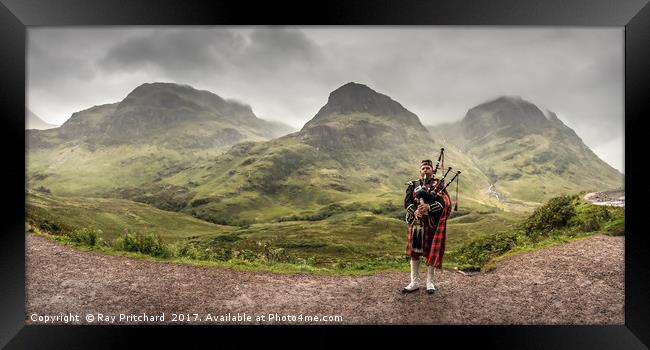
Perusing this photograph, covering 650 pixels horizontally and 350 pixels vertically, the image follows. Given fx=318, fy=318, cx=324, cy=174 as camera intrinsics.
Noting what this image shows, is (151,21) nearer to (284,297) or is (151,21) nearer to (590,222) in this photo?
(284,297)

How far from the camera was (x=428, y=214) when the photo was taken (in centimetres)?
668

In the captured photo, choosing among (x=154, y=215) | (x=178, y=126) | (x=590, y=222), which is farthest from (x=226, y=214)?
(x=590, y=222)

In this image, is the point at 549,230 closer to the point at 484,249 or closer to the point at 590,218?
the point at 590,218

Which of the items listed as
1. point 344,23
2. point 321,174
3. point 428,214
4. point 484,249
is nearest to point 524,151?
point 484,249

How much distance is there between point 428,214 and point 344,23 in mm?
4344

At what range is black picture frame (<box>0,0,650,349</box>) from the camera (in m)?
6.32

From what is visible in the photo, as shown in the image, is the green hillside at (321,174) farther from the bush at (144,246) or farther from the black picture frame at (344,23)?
the black picture frame at (344,23)

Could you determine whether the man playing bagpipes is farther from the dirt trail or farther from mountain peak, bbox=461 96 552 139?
mountain peak, bbox=461 96 552 139

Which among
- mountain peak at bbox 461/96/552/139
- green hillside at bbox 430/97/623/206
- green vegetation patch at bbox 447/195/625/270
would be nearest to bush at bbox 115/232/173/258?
green vegetation patch at bbox 447/195/625/270

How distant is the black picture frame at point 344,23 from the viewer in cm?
632

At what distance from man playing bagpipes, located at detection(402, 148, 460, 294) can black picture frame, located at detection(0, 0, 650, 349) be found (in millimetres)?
1477

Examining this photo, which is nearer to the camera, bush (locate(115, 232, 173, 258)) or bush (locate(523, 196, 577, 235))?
bush (locate(115, 232, 173, 258))

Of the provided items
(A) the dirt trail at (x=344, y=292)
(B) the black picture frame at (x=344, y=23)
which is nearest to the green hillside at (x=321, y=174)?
(A) the dirt trail at (x=344, y=292)

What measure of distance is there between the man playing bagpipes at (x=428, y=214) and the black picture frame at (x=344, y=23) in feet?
4.85
